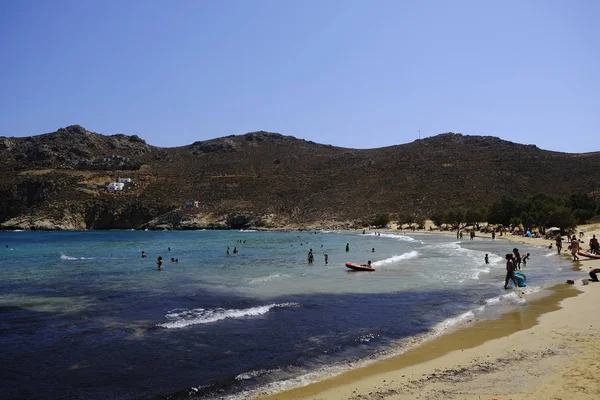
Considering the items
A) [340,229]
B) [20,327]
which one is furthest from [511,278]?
[340,229]

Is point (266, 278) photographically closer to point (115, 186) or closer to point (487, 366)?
point (487, 366)

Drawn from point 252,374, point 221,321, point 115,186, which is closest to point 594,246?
point 221,321

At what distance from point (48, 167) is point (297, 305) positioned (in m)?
113

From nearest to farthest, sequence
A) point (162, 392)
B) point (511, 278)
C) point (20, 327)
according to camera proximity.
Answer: point (162, 392) < point (20, 327) < point (511, 278)

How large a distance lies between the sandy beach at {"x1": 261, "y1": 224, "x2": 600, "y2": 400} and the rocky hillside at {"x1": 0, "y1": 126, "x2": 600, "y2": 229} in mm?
74875

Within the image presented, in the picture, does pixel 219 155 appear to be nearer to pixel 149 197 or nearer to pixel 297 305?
pixel 149 197

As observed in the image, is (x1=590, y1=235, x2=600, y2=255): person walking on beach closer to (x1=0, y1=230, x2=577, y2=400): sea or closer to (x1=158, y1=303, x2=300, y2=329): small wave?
(x1=0, y1=230, x2=577, y2=400): sea

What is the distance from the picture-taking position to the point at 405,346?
40.7 ft

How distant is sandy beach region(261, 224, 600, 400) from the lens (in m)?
8.58

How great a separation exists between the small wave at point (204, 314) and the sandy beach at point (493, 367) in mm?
6828

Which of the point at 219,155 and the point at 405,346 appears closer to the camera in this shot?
the point at 405,346

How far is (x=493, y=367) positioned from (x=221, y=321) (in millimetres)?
8927

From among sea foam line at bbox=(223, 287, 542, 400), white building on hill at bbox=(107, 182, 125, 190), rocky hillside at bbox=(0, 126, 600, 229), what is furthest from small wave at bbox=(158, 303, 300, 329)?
white building on hill at bbox=(107, 182, 125, 190)

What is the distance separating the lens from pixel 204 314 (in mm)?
16969
